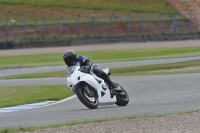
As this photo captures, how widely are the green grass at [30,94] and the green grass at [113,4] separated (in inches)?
1998

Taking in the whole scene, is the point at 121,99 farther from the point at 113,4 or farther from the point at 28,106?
the point at 113,4

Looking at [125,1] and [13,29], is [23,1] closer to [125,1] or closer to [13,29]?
[125,1]

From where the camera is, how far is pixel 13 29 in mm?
53250

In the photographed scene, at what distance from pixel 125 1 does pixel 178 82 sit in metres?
57.4

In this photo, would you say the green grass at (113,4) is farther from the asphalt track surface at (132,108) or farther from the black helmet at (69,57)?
the black helmet at (69,57)

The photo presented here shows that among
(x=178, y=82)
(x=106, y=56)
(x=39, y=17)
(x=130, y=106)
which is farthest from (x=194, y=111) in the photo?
(x=39, y=17)

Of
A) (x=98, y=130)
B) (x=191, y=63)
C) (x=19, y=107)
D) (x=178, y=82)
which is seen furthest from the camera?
(x=191, y=63)

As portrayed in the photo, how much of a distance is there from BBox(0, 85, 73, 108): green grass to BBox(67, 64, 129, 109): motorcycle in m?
3.14

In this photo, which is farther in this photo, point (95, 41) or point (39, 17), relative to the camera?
point (39, 17)

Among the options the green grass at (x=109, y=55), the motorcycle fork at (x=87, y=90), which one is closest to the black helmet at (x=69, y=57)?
the motorcycle fork at (x=87, y=90)

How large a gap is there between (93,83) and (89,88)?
7.0 inches

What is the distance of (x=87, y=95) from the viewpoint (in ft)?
43.8

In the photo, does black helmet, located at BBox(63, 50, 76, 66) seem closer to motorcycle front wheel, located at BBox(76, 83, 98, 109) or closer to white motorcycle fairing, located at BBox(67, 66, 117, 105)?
white motorcycle fairing, located at BBox(67, 66, 117, 105)

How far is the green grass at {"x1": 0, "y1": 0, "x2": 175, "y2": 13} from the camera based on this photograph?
72.2m
